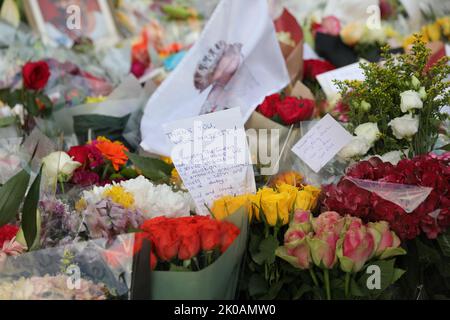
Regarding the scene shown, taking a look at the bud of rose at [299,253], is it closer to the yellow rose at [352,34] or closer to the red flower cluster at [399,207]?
the red flower cluster at [399,207]

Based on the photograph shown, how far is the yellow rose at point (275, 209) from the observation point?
111 cm

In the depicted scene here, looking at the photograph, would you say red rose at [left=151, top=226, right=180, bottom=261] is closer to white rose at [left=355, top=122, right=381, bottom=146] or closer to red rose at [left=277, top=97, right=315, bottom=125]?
white rose at [left=355, top=122, right=381, bottom=146]

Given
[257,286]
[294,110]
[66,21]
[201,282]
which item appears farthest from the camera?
[66,21]

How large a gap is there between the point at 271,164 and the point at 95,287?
58cm

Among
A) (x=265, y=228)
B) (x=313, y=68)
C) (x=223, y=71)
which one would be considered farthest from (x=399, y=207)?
(x=313, y=68)

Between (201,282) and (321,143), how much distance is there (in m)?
0.55

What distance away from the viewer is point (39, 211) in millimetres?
1179

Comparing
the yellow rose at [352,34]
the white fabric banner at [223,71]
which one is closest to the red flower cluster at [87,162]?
the white fabric banner at [223,71]

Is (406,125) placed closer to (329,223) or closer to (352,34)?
(329,223)

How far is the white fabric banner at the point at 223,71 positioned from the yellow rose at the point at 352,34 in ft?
2.25

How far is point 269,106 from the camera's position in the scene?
1726mm

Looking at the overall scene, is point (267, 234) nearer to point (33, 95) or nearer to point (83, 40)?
point (33, 95)

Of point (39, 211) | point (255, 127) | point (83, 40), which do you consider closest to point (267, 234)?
point (39, 211)

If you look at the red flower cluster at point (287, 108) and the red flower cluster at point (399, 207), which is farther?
the red flower cluster at point (287, 108)
